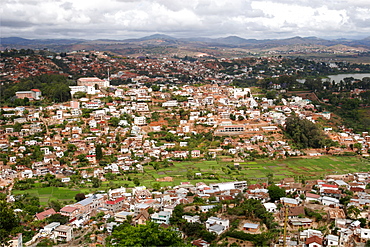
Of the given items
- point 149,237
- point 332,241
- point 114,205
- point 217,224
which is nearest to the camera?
point 149,237

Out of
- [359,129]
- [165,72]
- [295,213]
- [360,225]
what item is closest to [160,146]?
[295,213]

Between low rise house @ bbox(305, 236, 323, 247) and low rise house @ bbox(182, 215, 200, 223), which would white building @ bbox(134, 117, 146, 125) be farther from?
low rise house @ bbox(305, 236, 323, 247)

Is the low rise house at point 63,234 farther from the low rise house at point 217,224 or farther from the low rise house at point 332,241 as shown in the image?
the low rise house at point 332,241

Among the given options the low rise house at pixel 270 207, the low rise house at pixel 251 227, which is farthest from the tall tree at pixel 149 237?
the low rise house at pixel 270 207

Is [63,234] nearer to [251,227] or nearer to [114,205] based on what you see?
[114,205]

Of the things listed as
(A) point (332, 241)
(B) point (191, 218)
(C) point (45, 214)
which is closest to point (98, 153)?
(C) point (45, 214)

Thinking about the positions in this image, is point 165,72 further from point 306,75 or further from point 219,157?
point 219,157
